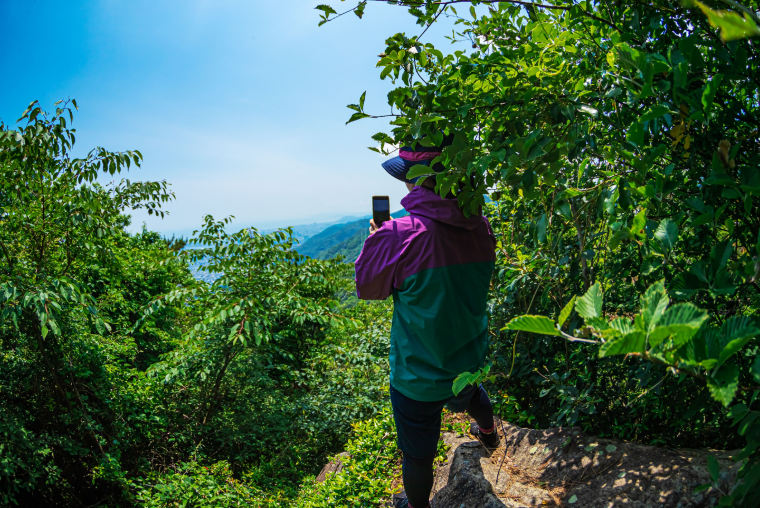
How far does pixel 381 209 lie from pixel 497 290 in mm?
1046

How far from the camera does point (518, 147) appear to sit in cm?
122

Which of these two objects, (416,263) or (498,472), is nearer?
(416,263)

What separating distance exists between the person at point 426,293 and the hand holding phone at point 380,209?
350mm

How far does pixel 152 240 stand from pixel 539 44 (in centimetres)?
1015

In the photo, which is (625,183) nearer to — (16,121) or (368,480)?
(368,480)

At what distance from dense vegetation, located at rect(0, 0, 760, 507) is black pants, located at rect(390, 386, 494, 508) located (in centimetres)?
51

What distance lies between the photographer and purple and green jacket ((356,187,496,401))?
6.14ft

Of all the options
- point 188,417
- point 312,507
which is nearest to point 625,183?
point 312,507

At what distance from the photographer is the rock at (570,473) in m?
1.78

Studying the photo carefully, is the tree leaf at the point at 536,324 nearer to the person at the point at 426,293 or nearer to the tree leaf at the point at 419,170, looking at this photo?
the tree leaf at the point at 419,170

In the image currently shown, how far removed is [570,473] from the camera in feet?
7.20

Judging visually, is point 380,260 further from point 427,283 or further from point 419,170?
point 419,170

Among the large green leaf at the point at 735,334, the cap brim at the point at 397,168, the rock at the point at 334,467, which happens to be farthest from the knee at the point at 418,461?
the large green leaf at the point at 735,334

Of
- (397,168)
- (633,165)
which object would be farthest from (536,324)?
(397,168)
